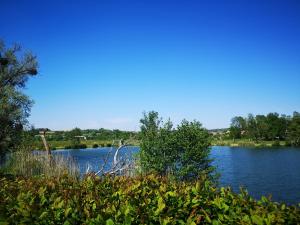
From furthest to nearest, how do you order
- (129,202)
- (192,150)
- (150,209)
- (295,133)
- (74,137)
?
(74,137), (295,133), (192,150), (129,202), (150,209)

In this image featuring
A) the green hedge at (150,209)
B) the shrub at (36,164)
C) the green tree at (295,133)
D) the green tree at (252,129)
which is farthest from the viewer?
the green tree at (252,129)

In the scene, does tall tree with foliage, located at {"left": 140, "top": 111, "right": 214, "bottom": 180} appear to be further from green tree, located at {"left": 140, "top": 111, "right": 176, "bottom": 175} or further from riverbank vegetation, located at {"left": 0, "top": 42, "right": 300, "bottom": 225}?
riverbank vegetation, located at {"left": 0, "top": 42, "right": 300, "bottom": 225}

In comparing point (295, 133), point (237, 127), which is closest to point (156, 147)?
point (295, 133)

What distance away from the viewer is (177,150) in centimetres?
2183

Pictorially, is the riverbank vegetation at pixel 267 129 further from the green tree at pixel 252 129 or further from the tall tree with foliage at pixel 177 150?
the tall tree with foliage at pixel 177 150

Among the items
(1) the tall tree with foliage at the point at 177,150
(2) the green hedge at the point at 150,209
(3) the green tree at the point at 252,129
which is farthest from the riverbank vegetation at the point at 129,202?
(3) the green tree at the point at 252,129

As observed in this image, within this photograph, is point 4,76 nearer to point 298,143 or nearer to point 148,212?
point 148,212

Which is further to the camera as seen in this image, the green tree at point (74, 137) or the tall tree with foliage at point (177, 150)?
the green tree at point (74, 137)

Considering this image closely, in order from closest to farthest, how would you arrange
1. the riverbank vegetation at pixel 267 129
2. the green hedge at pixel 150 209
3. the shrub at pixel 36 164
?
the green hedge at pixel 150 209
the shrub at pixel 36 164
the riverbank vegetation at pixel 267 129

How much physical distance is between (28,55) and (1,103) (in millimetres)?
5358

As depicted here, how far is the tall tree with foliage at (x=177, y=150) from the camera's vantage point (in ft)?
69.1

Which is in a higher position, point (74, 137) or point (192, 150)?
point (74, 137)

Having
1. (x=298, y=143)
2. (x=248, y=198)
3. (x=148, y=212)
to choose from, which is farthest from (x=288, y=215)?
(x=298, y=143)

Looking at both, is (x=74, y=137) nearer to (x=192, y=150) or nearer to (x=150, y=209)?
(x=192, y=150)
